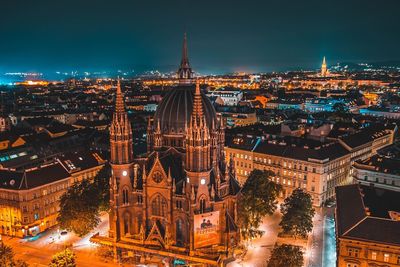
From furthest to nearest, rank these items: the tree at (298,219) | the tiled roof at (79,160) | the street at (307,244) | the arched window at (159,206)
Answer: the tiled roof at (79,160) < the tree at (298,219) < the street at (307,244) < the arched window at (159,206)

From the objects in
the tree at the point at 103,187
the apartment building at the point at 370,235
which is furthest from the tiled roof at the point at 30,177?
the apartment building at the point at 370,235

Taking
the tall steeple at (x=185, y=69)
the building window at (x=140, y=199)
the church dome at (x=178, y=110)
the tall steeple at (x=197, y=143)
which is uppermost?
the tall steeple at (x=185, y=69)

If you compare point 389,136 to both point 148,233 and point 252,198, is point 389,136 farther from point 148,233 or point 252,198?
point 148,233

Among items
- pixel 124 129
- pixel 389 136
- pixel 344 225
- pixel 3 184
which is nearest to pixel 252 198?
pixel 344 225

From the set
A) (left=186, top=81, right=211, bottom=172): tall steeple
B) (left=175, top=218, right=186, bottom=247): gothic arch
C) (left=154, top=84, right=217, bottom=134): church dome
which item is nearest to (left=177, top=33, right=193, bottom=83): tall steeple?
(left=154, top=84, right=217, bottom=134): church dome

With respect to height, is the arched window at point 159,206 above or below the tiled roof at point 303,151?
below

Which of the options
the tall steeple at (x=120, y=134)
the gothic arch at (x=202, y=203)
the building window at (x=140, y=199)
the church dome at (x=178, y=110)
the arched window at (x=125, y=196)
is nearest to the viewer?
the gothic arch at (x=202, y=203)

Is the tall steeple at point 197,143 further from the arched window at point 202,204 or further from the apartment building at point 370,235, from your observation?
the apartment building at point 370,235

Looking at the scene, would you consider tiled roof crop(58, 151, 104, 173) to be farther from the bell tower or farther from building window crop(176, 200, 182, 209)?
building window crop(176, 200, 182, 209)
